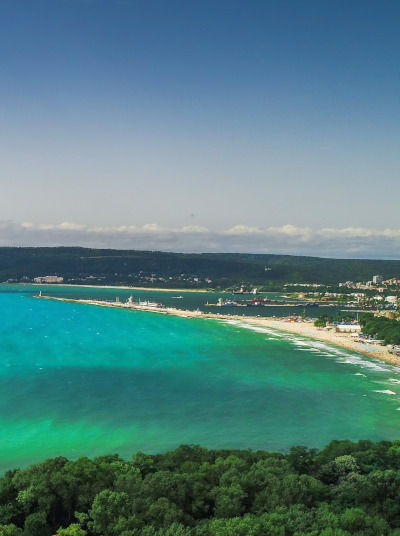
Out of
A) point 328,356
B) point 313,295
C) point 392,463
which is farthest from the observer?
point 313,295

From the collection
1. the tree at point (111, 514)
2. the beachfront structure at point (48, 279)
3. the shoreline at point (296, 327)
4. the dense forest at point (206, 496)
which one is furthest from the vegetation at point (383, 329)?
the beachfront structure at point (48, 279)

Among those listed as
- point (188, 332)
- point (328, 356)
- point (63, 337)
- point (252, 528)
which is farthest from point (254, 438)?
point (188, 332)

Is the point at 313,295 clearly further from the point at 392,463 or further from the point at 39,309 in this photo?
the point at 392,463

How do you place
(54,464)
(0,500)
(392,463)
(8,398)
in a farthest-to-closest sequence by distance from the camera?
(8,398) < (392,463) < (54,464) < (0,500)

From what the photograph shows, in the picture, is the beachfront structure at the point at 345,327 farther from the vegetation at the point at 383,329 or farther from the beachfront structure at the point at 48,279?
the beachfront structure at the point at 48,279

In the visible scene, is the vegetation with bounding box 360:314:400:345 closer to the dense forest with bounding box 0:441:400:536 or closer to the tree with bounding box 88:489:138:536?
the dense forest with bounding box 0:441:400:536
